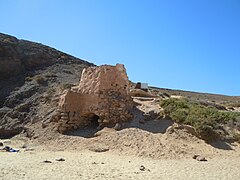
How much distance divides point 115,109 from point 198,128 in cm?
419

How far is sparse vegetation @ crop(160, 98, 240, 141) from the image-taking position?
43.1 feet

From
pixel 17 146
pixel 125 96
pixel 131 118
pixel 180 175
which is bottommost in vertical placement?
pixel 17 146

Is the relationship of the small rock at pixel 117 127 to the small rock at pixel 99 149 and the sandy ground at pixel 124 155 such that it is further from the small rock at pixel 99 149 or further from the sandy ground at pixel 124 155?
the small rock at pixel 99 149

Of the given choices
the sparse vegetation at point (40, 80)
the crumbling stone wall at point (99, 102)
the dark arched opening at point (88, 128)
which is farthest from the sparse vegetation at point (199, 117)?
the sparse vegetation at point (40, 80)

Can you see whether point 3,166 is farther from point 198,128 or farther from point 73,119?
point 198,128

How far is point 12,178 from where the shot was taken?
7465 mm

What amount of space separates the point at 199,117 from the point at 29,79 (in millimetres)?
14583

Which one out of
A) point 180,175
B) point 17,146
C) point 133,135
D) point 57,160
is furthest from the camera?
point 17,146

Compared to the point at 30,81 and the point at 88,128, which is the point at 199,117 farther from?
the point at 30,81

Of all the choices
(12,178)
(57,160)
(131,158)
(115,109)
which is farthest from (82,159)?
(115,109)

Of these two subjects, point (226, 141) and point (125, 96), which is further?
point (125, 96)

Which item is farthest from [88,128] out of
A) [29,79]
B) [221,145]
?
[29,79]

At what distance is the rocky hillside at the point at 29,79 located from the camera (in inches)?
704

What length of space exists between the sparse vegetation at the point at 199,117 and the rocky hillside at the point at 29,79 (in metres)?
7.03
